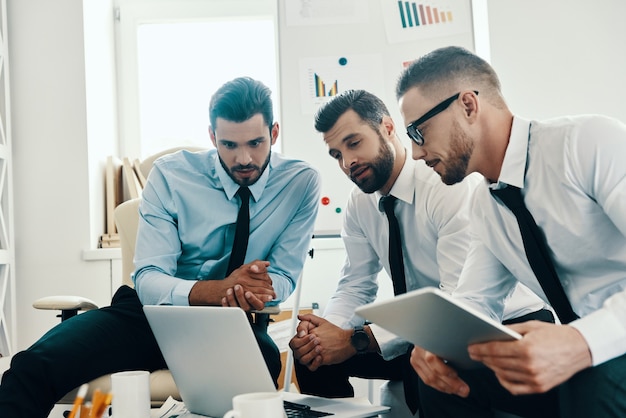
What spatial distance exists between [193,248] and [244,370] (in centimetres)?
92

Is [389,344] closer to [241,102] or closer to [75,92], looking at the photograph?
[241,102]

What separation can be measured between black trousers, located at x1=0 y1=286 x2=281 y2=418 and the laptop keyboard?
525 millimetres

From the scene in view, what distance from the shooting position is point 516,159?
1.54m

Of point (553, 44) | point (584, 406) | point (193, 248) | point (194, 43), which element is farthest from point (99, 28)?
point (584, 406)

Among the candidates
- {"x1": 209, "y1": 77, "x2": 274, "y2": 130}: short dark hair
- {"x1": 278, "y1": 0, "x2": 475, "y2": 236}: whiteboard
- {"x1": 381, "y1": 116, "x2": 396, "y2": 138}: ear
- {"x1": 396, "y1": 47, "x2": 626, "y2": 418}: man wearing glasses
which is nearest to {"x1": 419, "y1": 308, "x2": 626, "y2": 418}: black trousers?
{"x1": 396, "y1": 47, "x2": 626, "y2": 418}: man wearing glasses

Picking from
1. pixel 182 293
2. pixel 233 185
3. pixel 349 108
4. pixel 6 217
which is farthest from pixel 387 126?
pixel 6 217

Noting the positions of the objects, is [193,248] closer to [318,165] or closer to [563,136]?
[318,165]

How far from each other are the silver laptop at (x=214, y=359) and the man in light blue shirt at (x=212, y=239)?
1.11 ft

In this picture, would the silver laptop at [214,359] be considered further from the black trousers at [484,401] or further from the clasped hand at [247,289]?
the clasped hand at [247,289]

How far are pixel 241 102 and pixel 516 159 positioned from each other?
3.14 feet

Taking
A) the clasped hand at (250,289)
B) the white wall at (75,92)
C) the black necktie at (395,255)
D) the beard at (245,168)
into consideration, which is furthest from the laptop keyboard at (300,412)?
the white wall at (75,92)

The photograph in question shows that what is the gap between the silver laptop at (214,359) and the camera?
141 centimetres

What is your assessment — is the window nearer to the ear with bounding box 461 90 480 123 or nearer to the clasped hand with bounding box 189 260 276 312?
the clasped hand with bounding box 189 260 276 312

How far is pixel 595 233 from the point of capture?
145cm
